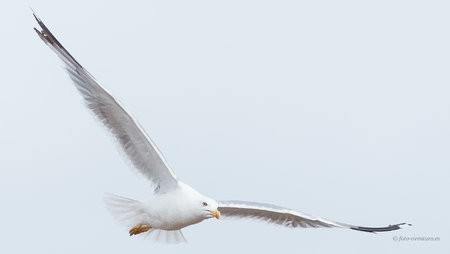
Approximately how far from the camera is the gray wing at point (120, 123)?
12289mm

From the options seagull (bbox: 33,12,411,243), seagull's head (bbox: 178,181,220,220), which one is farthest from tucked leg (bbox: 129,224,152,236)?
seagull's head (bbox: 178,181,220,220)

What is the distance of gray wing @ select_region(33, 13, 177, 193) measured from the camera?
12.3 metres

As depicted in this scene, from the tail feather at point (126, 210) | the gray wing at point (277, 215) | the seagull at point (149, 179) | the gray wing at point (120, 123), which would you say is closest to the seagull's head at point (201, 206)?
the seagull at point (149, 179)

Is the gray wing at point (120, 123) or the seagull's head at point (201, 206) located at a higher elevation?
the gray wing at point (120, 123)

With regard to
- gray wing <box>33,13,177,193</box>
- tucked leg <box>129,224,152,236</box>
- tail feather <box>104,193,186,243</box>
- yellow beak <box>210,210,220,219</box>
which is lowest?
yellow beak <box>210,210,220,219</box>

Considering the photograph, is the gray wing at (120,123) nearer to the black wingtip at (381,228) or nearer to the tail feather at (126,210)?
the tail feather at (126,210)

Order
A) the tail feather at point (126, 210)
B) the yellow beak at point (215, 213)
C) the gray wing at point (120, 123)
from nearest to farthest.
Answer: the gray wing at point (120, 123)
the yellow beak at point (215, 213)
the tail feather at point (126, 210)

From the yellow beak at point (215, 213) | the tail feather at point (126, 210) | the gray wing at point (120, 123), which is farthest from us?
the tail feather at point (126, 210)

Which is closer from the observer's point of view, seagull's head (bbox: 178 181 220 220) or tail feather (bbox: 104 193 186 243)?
seagull's head (bbox: 178 181 220 220)

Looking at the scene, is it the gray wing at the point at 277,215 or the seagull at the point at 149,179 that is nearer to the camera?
the seagull at the point at 149,179

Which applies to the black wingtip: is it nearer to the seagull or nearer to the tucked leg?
the seagull

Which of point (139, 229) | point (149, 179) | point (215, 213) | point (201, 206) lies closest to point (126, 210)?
point (139, 229)

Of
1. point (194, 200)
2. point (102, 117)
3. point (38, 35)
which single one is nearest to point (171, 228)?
point (194, 200)

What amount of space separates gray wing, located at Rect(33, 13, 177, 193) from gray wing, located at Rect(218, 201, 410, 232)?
2.54ft
